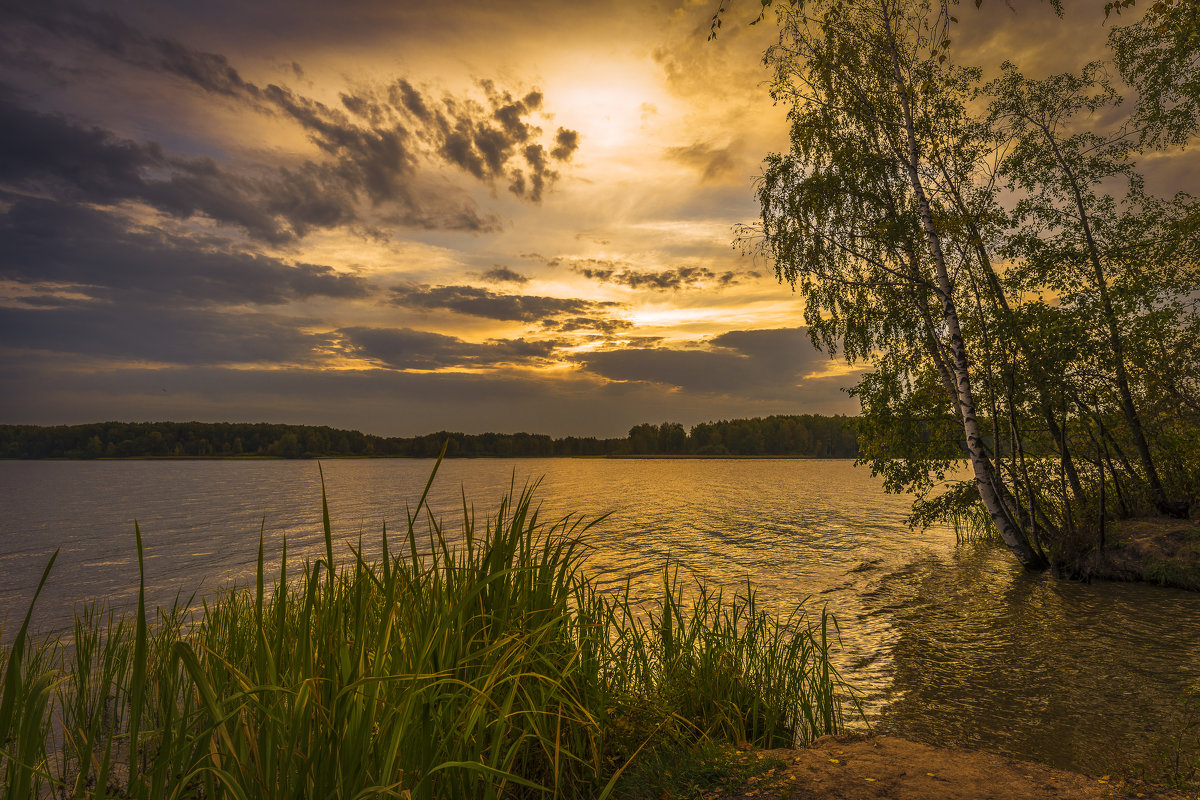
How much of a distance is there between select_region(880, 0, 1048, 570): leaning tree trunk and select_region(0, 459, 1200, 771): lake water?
1212mm

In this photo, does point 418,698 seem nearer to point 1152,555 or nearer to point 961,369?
point 961,369

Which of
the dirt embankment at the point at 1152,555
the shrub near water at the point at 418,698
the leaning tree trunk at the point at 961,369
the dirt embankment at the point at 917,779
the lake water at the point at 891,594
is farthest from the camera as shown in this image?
the leaning tree trunk at the point at 961,369

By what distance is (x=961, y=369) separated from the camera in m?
16.1

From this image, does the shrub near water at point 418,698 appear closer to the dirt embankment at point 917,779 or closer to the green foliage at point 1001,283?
the dirt embankment at point 917,779

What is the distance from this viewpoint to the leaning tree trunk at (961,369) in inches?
633

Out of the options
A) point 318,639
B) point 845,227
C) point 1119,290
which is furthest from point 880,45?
point 318,639

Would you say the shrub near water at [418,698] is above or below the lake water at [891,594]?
above

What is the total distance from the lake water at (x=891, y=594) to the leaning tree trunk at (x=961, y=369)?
3.98 feet

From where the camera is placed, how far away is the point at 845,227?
61.1 ft

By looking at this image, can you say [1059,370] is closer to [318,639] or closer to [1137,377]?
[1137,377]

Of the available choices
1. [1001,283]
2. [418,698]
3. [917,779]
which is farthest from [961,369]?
[418,698]

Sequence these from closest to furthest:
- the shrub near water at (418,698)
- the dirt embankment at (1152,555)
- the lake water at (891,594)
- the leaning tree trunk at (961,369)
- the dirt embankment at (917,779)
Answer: the shrub near water at (418,698) < the dirt embankment at (917,779) < the lake water at (891,594) < the dirt embankment at (1152,555) < the leaning tree trunk at (961,369)

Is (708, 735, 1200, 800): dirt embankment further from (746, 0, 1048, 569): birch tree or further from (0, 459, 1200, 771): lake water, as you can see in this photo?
(746, 0, 1048, 569): birch tree

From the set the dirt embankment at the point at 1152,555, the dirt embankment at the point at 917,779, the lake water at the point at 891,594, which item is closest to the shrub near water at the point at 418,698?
the dirt embankment at the point at 917,779
